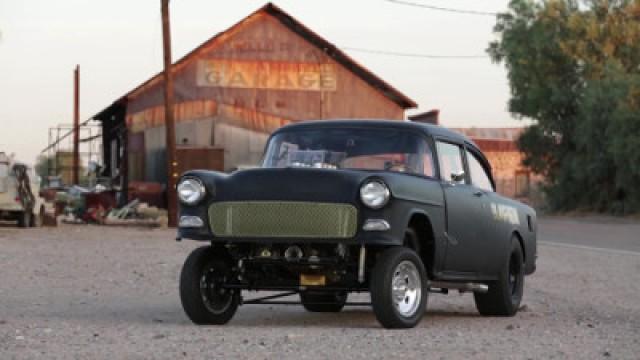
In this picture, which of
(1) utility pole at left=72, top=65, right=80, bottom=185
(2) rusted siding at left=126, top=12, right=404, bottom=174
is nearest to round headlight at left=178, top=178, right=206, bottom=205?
(2) rusted siding at left=126, top=12, right=404, bottom=174

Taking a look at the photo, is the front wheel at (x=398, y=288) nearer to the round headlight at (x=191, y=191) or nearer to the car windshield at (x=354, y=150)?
the car windshield at (x=354, y=150)

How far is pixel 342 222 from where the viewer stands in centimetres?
1062

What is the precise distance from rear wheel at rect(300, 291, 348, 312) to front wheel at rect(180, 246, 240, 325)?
1.38 metres

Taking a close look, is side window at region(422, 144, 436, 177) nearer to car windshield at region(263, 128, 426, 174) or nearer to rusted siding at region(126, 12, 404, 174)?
car windshield at region(263, 128, 426, 174)

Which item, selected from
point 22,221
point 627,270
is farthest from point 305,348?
point 22,221

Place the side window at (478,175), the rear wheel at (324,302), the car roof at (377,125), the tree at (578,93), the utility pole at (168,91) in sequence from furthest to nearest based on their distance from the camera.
Answer: 1. the tree at (578,93)
2. the utility pole at (168,91)
3. the side window at (478,175)
4. the rear wheel at (324,302)
5. the car roof at (377,125)

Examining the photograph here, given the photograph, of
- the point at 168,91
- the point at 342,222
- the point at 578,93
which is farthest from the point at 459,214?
the point at 578,93

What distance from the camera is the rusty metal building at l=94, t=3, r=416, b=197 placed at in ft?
181

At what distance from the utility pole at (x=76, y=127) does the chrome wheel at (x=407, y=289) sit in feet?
190

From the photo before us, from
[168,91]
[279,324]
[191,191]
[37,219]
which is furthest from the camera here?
[37,219]

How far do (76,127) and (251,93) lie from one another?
14.3m

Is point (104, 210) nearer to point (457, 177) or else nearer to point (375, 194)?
point (457, 177)

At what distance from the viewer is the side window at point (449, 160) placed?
40.2ft

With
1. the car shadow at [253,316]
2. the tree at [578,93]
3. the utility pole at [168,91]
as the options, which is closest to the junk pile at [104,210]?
the utility pole at [168,91]
